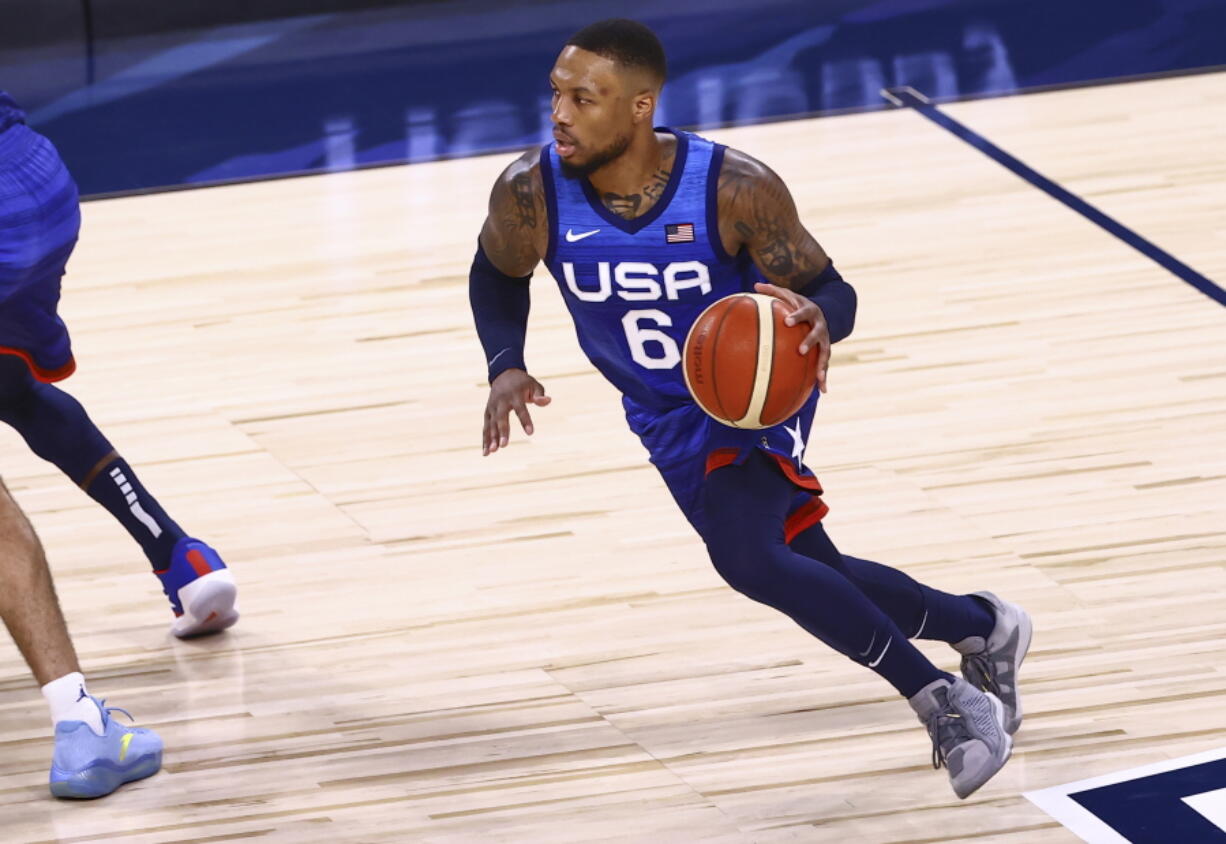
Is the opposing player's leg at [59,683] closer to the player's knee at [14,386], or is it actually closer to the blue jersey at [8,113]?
the player's knee at [14,386]

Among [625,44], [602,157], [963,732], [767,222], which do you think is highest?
[625,44]

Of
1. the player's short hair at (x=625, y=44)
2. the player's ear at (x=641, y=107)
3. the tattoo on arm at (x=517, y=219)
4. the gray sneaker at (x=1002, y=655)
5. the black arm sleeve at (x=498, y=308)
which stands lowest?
the gray sneaker at (x=1002, y=655)

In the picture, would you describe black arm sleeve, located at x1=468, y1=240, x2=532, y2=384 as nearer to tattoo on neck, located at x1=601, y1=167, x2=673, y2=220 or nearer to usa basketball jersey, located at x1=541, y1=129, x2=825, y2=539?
usa basketball jersey, located at x1=541, y1=129, x2=825, y2=539

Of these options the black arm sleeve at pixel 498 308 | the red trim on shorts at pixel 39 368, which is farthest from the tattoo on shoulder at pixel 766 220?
the red trim on shorts at pixel 39 368

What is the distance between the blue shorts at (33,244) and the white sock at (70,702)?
0.65 m

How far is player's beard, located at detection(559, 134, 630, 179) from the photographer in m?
3.15

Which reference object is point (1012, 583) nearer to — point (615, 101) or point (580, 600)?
point (580, 600)

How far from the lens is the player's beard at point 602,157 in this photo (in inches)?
124

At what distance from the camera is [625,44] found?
10.2ft

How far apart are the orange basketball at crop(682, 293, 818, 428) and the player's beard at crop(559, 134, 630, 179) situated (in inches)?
12.0

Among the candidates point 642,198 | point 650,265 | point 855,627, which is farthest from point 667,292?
point 855,627

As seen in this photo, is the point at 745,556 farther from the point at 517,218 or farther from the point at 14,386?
the point at 14,386

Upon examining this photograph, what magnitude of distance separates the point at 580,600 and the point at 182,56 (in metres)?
6.01

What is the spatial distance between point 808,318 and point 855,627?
1.55 ft
